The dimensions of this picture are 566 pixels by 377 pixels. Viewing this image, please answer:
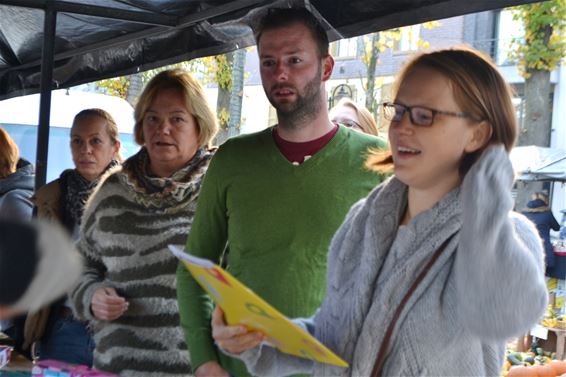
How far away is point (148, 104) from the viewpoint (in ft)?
8.23

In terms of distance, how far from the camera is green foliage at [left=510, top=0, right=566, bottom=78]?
28.4ft

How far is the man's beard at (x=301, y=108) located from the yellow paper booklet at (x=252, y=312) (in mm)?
778

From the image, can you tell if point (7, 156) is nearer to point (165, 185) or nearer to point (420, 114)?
point (165, 185)

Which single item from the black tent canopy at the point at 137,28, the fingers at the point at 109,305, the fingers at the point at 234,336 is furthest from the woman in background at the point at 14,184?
the fingers at the point at 234,336

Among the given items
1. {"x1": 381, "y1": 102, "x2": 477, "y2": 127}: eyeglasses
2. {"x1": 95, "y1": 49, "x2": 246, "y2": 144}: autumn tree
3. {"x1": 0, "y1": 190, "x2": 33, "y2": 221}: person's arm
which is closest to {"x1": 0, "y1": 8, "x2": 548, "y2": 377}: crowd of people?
{"x1": 381, "y1": 102, "x2": 477, "y2": 127}: eyeglasses

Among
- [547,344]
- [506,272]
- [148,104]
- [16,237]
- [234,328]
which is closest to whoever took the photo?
[506,272]

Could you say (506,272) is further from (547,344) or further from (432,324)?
(547,344)

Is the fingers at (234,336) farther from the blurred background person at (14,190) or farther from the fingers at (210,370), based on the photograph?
the blurred background person at (14,190)

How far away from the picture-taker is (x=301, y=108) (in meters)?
2.14

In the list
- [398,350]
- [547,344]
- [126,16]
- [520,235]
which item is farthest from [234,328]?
[547,344]

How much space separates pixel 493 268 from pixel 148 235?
1328 mm

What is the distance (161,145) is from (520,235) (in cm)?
136

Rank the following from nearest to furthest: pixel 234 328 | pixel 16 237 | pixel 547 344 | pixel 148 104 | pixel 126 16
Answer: pixel 234 328 → pixel 16 237 → pixel 148 104 → pixel 126 16 → pixel 547 344

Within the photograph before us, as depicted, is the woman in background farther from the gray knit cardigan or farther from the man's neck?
the gray knit cardigan
